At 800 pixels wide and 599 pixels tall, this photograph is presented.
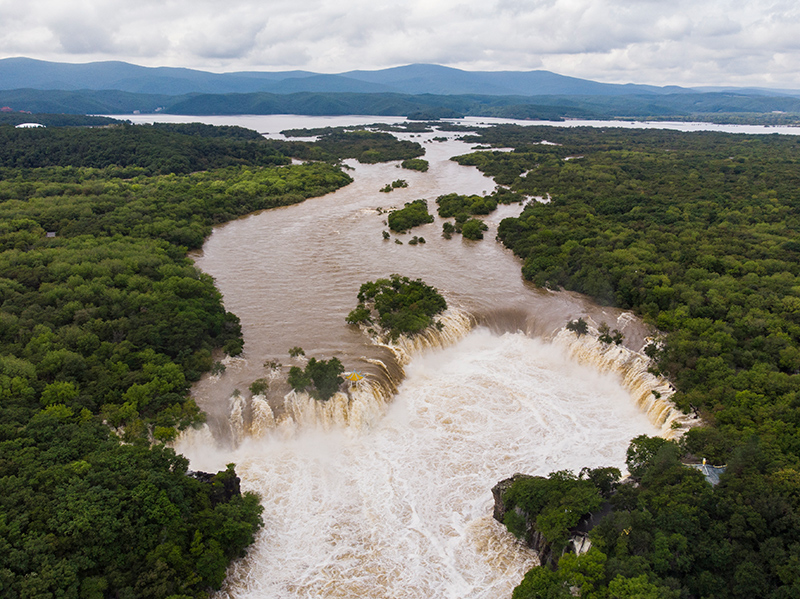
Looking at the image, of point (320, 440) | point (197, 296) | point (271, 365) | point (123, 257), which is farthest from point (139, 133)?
point (320, 440)

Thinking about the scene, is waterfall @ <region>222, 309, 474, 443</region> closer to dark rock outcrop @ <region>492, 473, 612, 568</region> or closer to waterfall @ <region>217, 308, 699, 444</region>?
waterfall @ <region>217, 308, 699, 444</region>

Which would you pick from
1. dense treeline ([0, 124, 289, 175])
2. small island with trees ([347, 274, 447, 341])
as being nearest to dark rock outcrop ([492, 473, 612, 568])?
Answer: small island with trees ([347, 274, 447, 341])

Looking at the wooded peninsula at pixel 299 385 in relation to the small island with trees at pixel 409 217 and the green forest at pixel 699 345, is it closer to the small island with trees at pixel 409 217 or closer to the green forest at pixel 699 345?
the green forest at pixel 699 345

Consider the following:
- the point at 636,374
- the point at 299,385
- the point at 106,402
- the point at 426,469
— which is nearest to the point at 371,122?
the point at 636,374

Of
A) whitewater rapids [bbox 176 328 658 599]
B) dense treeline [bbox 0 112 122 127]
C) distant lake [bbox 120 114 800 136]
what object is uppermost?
distant lake [bbox 120 114 800 136]

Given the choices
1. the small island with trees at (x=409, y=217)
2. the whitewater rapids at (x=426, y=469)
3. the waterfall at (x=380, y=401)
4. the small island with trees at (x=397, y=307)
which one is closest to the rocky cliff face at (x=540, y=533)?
the whitewater rapids at (x=426, y=469)
